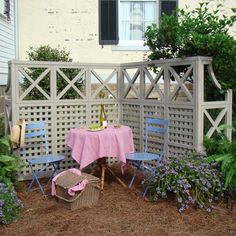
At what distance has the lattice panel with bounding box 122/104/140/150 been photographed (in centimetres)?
727

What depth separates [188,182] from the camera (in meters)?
5.12

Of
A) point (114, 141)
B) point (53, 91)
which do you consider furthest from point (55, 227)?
point (53, 91)

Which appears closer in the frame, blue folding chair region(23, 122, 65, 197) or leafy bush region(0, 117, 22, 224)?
leafy bush region(0, 117, 22, 224)

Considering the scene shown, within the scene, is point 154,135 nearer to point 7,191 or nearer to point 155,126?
point 155,126

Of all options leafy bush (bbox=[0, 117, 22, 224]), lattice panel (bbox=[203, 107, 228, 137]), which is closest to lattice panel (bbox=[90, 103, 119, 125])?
lattice panel (bbox=[203, 107, 228, 137])

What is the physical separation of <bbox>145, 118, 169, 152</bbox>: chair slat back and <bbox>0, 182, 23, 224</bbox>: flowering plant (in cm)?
259

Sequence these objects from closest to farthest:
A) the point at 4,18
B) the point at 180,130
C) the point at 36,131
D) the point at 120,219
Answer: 1. the point at 120,219
2. the point at 180,130
3. the point at 36,131
4. the point at 4,18

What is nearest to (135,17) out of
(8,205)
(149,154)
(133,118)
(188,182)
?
(133,118)

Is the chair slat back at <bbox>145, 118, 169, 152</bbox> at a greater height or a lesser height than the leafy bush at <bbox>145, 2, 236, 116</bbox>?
lesser

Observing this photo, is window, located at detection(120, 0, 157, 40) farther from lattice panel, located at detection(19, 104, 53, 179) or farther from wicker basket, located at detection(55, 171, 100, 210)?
wicker basket, located at detection(55, 171, 100, 210)

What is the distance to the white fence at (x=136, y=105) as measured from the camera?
601cm

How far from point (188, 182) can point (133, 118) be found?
2.47m

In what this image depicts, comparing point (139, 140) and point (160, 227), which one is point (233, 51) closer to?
point (139, 140)

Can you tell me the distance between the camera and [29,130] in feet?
21.5
